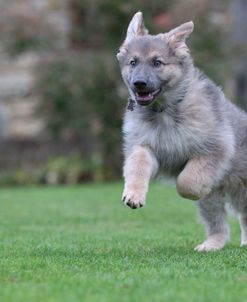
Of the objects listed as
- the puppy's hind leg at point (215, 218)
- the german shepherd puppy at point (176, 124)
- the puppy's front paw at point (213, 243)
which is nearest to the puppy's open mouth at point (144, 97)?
the german shepherd puppy at point (176, 124)

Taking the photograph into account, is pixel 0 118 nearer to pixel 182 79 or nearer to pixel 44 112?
pixel 44 112

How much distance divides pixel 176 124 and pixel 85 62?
11.4m

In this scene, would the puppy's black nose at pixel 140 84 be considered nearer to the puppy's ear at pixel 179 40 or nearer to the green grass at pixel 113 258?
the puppy's ear at pixel 179 40

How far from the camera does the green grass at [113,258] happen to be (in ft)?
15.4

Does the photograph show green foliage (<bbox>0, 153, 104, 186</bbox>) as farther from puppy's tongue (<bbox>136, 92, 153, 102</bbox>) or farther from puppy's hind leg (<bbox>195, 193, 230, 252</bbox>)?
puppy's tongue (<bbox>136, 92, 153, 102</bbox>)

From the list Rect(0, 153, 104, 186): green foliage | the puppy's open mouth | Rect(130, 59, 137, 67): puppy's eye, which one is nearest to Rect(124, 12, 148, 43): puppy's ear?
Rect(130, 59, 137, 67): puppy's eye

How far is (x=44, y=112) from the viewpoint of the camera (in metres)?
18.8

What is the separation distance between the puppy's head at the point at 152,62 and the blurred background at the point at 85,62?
10.5 meters

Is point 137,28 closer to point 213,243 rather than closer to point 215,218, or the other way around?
point 215,218

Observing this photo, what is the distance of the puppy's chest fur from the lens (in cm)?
682

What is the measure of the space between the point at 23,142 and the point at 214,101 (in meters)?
13.3

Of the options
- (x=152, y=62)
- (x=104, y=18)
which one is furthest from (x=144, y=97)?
(x=104, y=18)

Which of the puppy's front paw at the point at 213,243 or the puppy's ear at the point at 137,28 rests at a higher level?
the puppy's ear at the point at 137,28

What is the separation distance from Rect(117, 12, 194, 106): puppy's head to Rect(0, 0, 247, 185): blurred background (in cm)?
1049
